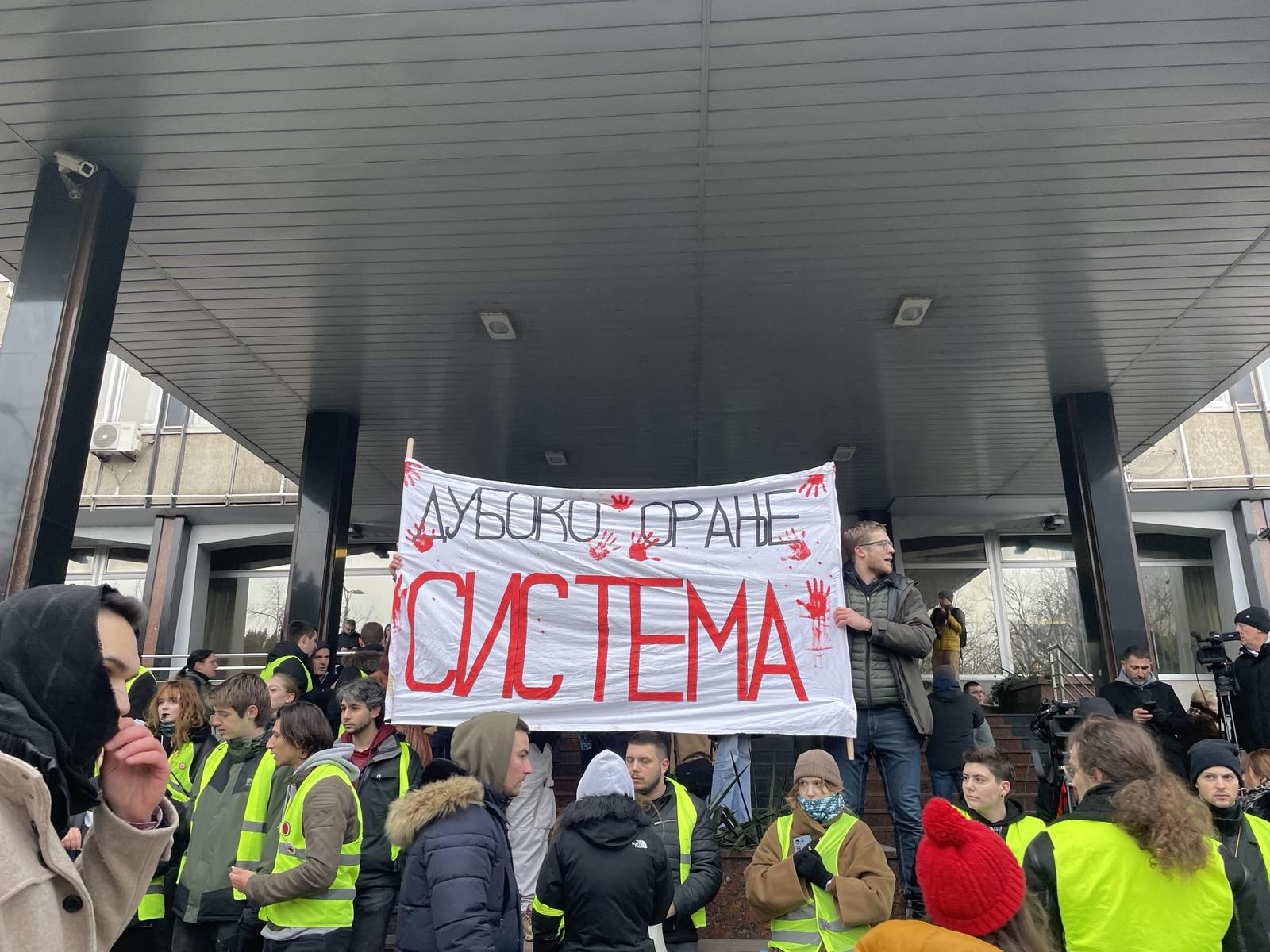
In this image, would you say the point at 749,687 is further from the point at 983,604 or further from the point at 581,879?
the point at 983,604

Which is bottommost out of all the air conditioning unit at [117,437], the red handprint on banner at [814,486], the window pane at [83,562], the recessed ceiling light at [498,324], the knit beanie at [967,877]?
the knit beanie at [967,877]

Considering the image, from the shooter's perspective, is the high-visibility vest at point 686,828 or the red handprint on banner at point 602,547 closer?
the high-visibility vest at point 686,828

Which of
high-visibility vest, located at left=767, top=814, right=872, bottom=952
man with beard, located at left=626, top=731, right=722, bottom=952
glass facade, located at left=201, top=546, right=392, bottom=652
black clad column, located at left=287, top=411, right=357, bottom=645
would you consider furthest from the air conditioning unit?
high-visibility vest, located at left=767, top=814, right=872, bottom=952

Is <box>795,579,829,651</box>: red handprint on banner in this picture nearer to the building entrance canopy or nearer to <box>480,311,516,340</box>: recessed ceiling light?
the building entrance canopy

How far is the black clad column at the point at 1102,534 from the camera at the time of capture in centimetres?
1056

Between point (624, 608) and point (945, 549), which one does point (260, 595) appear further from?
point (624, 608)

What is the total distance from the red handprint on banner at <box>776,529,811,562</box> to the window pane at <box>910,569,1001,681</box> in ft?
41.9

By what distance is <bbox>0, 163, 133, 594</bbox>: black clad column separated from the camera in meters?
6.54

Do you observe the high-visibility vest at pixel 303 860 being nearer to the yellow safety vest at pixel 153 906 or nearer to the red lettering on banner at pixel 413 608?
the yellow safety vest at pixel 153 906

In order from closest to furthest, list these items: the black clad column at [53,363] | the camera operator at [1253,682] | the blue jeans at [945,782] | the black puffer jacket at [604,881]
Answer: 1. the black puffer jacket at [604,881]
2. the black clad column at [53,363]
3. the camera operator at [1253,682]
4. the blue jeans at [945,782]

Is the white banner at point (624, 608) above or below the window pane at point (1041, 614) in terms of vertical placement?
below

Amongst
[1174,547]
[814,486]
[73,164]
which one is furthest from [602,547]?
[1174,547]

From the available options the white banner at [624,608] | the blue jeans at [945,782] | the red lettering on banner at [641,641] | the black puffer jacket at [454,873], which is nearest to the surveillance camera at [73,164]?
the white banner at [624,608]

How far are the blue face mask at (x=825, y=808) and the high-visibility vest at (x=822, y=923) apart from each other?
4 centimetres
